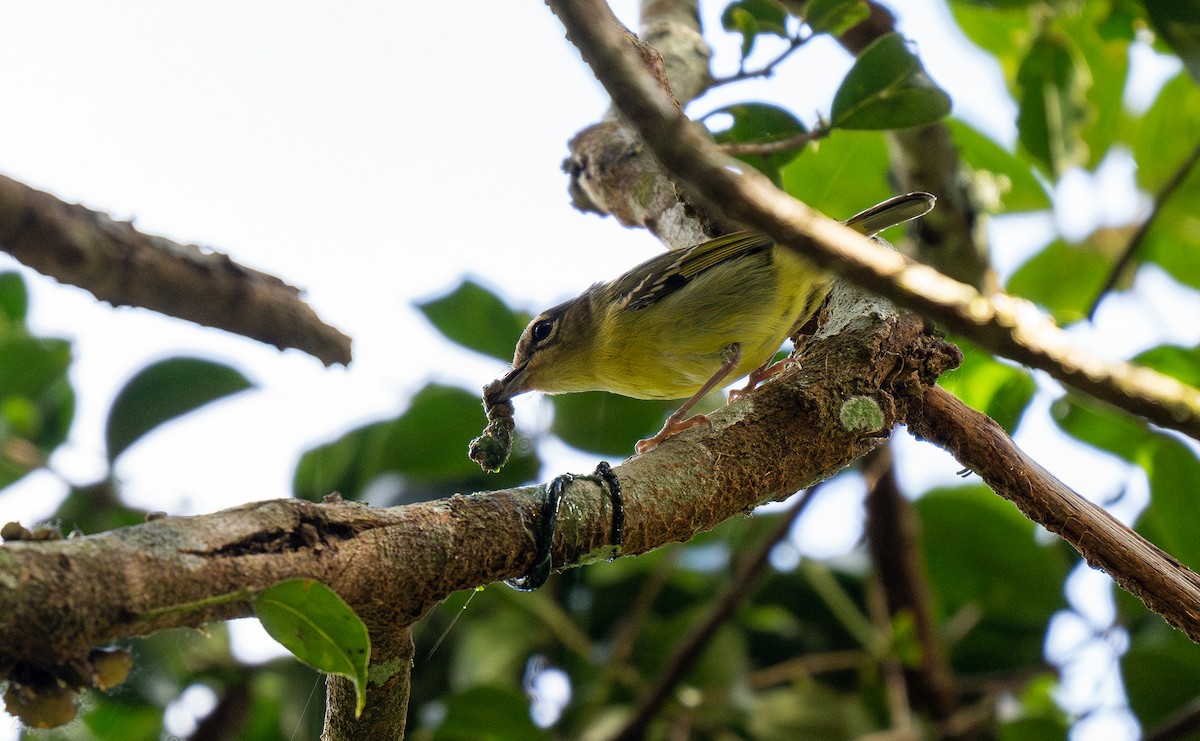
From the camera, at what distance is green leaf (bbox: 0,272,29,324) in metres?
4.60

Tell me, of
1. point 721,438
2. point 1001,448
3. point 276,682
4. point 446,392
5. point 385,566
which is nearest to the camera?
point 385,566

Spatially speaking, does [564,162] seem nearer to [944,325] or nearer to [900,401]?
[900,401]

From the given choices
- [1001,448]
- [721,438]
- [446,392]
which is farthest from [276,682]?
[1001,448]

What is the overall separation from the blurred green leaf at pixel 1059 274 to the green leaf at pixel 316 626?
4.21 meters

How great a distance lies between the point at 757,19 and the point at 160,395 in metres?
2.56

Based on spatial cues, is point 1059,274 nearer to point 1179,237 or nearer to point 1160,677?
point 1179,237

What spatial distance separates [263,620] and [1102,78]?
4.91 metres

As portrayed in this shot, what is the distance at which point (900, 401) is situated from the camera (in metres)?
2.63

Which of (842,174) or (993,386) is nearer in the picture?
(993,386)

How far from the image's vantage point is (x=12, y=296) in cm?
462

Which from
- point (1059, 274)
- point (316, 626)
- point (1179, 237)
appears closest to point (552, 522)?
point (316, 626)

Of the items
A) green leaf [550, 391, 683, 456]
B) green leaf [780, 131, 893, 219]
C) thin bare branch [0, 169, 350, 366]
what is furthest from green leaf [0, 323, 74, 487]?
green leaf [780, 131, 893, 219]

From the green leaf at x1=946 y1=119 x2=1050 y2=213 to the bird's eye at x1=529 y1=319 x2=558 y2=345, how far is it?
2172 mm

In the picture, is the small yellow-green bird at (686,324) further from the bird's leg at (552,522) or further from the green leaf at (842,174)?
the bird's leg at (552,522)
